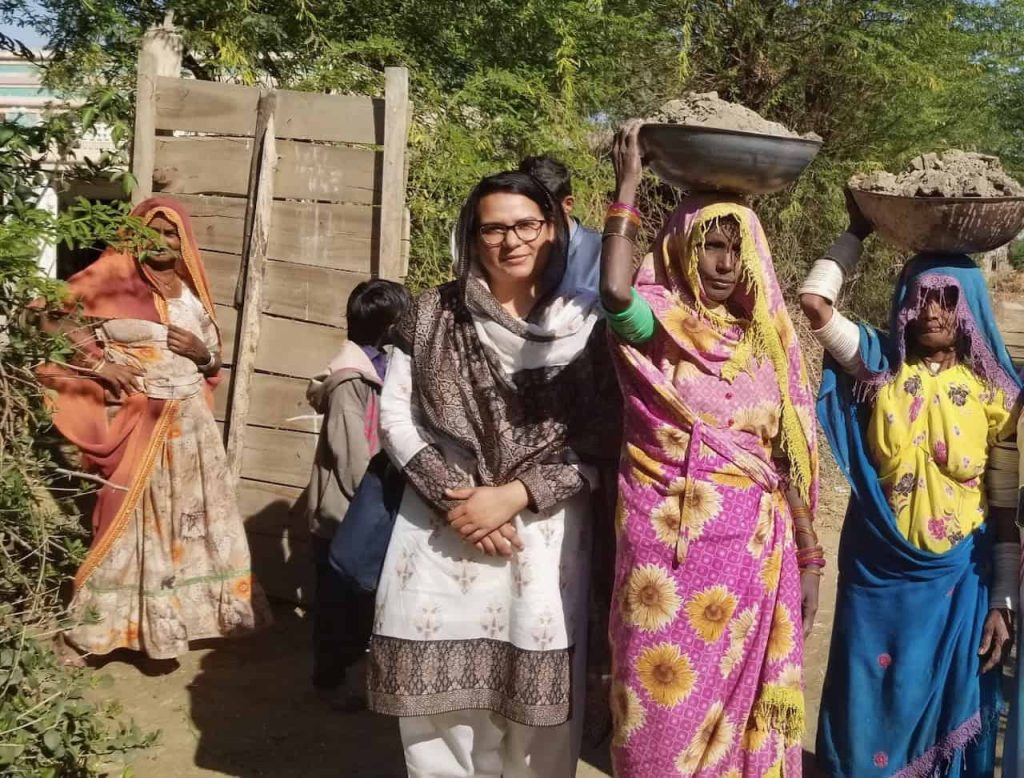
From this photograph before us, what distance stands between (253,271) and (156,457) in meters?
1.07

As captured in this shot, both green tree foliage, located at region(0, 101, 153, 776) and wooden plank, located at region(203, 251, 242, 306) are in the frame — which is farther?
wooden plank, located at region(203, 251, 242, 306)

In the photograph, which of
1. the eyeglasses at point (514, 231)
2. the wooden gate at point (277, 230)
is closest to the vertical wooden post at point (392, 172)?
the wooden gate at point (277, 230)

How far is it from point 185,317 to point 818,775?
321 centimetres

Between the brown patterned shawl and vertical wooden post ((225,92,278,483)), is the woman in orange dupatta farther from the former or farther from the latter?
the brown patterned shawl

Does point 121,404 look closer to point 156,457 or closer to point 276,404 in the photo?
point 156,457

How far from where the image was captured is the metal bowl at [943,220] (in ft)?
9.79

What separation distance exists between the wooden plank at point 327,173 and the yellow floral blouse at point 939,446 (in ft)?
9.17

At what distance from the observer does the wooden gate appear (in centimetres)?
507

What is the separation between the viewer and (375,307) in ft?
14.3

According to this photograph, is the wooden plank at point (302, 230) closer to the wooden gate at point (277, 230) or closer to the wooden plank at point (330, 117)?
the wooden gate at point (277, 230)

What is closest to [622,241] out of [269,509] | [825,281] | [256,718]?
[825,281]

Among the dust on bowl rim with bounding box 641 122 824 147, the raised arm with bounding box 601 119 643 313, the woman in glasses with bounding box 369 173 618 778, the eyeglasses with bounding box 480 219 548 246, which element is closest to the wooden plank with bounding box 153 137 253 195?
the woman in glasses with bounding box 369 173 618 778

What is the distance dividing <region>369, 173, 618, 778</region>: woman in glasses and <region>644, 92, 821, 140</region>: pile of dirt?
1.27 ft

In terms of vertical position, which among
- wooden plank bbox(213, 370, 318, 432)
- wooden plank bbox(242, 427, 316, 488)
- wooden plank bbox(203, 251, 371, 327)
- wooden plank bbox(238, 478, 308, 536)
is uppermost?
wooden plank bbox(203, 251, 371, 327)
